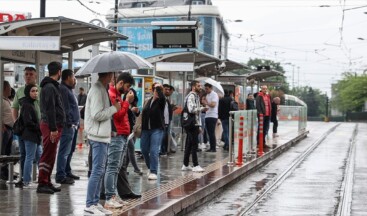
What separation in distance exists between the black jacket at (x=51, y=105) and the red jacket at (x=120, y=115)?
3.79 ft

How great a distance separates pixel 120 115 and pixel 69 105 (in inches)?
88.1

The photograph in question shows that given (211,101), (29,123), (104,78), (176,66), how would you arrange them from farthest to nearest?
(211,101) < (176,66) < (29,123) < (104,78)

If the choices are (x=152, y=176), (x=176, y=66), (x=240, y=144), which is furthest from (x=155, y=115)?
(x=176, y=66)

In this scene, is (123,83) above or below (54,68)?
below

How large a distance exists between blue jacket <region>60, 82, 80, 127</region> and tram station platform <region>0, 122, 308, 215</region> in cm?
109

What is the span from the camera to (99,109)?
9.52 metres

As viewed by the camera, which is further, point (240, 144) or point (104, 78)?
point (240, 144)

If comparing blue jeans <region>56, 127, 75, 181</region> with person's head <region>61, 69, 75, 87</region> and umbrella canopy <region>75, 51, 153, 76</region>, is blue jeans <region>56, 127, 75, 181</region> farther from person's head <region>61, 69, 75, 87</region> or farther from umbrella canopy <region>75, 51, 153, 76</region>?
umbrella canopy <region>75, 51, 153, 76</region>

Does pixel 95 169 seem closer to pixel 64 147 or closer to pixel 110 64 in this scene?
pixel 110 64

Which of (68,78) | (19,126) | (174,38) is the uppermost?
(174,38)

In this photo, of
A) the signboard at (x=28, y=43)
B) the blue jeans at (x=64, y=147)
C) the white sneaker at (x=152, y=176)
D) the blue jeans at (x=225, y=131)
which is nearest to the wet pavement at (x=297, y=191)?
the white sneaker at (x=152, y=176)

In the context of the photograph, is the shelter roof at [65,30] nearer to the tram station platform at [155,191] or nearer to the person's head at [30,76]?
the person's head at [30,76]

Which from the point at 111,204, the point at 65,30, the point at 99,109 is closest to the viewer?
the point at 99,109

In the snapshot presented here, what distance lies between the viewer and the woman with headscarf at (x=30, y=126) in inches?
469
